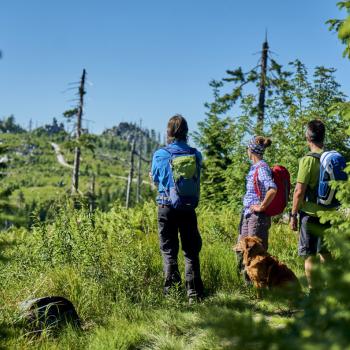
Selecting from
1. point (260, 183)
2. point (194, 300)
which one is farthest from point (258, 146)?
point (194, 300)

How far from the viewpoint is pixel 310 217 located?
5.19 m

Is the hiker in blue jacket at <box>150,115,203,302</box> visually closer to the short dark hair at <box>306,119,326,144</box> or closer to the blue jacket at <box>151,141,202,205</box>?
the blue jacket at <box>151,141,202,205</box>

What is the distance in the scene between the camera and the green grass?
14.0 feet

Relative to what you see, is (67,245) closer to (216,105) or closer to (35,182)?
(216,105)

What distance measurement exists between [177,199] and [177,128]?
0.91 metres

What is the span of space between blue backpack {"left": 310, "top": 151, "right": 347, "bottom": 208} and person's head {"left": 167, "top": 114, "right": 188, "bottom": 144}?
1.65m

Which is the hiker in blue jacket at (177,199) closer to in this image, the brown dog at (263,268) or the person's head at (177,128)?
the person's head at (177,128)

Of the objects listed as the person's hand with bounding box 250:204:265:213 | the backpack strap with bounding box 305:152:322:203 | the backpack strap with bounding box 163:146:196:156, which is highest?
the backpack strap with bounding box 163:146:196:156

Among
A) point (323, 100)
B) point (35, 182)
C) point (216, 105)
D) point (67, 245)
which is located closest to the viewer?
point (67, 245)

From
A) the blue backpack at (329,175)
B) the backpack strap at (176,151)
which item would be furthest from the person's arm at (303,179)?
the backpack strap at (176,151)

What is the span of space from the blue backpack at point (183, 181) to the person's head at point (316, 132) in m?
1.42

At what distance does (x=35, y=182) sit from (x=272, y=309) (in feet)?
641

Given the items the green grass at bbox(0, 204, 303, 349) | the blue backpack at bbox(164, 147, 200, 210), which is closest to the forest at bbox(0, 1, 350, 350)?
the green grass at bbox(0, 204, 303, 349)

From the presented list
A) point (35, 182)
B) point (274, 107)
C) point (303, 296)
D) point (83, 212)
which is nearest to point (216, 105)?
point (274, 107)
